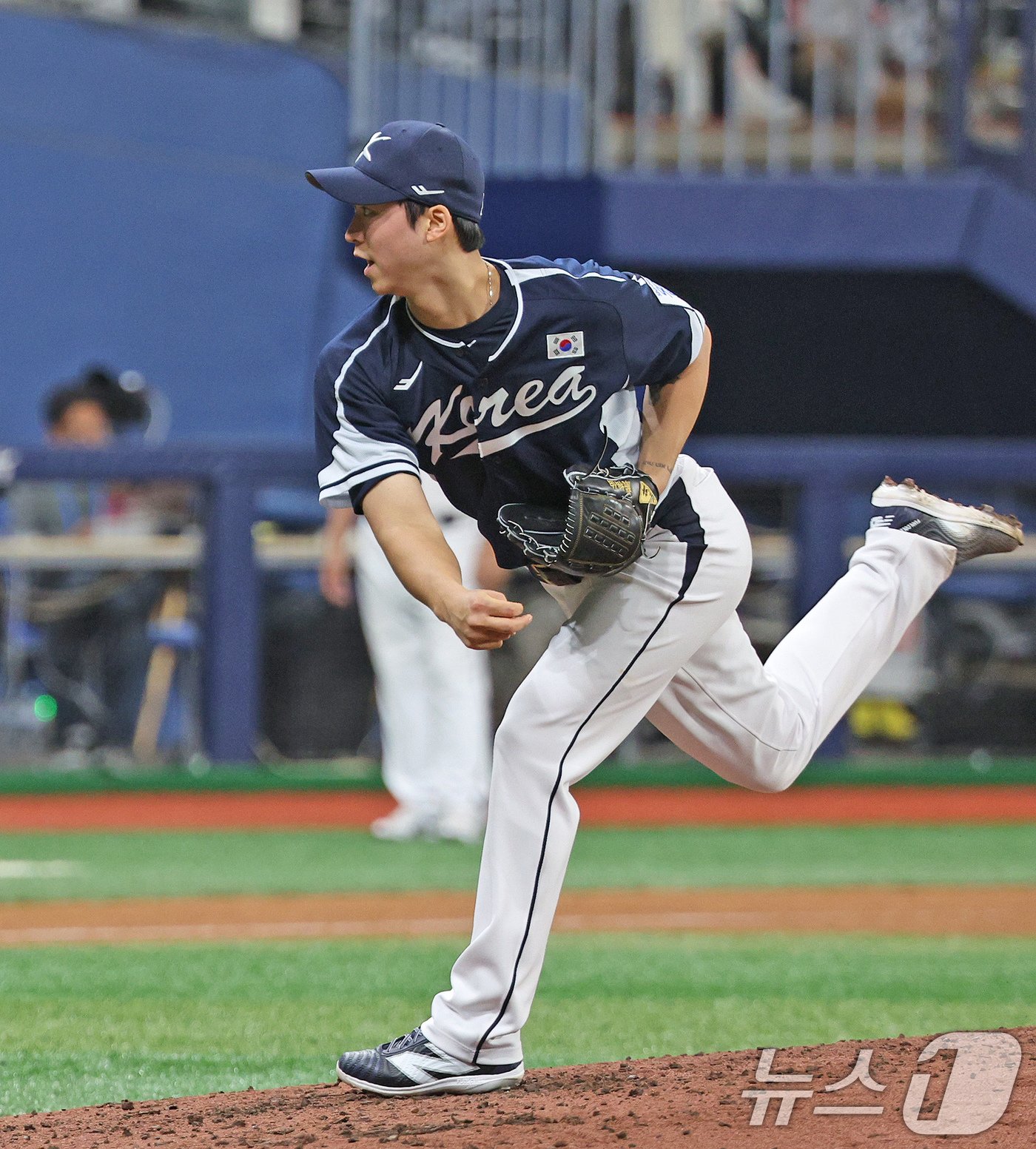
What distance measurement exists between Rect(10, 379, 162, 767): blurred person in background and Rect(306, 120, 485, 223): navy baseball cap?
6.33 meters

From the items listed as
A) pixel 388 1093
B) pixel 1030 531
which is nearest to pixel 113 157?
pixel 1030 531

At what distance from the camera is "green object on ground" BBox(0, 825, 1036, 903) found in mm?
7105

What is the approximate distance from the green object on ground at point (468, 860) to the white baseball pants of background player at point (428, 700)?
0.24m

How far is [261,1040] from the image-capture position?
4266mm

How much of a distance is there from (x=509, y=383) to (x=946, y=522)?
4.69 feet

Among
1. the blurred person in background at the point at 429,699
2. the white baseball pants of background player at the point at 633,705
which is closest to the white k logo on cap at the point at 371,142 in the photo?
the white baseball pants of background player at the point at 633,705

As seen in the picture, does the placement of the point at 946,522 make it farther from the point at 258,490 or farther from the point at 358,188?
the point at 258,490

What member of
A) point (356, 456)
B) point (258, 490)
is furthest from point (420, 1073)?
point (258, 490)

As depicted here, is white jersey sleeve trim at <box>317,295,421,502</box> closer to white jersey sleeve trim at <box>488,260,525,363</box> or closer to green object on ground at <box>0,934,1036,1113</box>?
white jersey sleeve trim at <box>488,260,525,363</box>

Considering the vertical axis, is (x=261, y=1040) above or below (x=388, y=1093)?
below

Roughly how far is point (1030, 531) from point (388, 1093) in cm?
765

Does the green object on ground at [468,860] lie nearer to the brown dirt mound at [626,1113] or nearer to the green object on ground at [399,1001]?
the green object on ground at [399,1001]

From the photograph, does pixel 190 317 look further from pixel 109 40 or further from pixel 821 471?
pixel 821 471

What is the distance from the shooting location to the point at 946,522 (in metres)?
4.45
